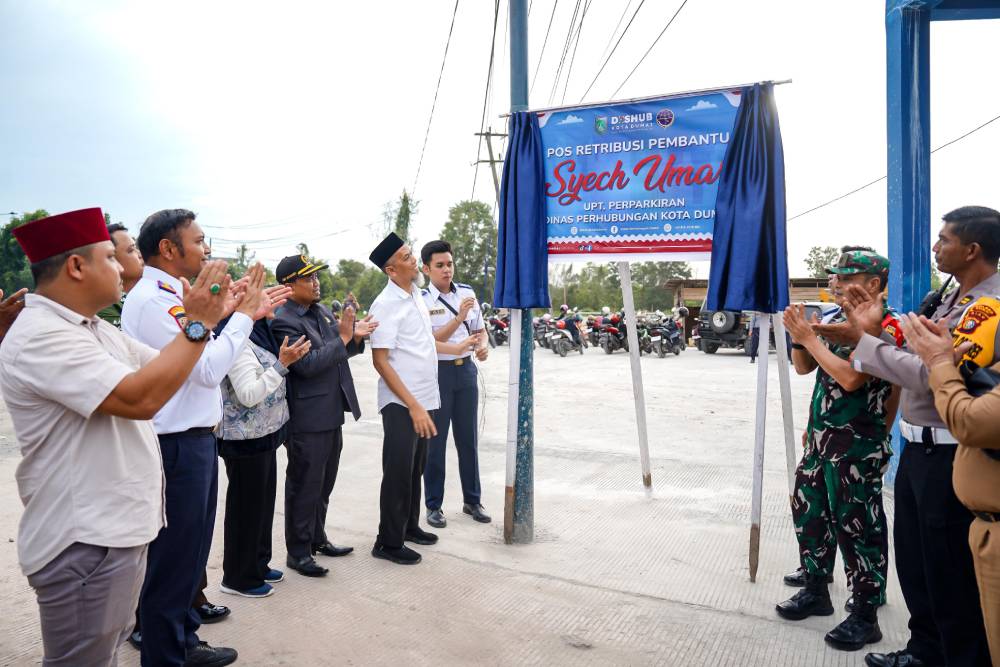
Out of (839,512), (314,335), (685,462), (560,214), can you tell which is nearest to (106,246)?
(314,335)

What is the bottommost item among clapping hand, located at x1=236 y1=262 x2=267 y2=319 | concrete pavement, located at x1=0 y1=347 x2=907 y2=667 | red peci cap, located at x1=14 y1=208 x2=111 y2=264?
concrete pavement, located at x1=0 y1=347 x2=907 y2=667

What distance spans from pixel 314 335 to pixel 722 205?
2329mm

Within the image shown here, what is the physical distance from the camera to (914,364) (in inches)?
100.0

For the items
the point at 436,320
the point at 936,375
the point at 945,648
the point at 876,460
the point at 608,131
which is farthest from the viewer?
the point at 436,320

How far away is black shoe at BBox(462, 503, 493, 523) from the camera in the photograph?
4871 millimetres

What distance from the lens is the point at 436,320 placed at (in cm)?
513

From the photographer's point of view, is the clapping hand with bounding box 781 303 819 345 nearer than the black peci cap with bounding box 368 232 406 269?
Yes

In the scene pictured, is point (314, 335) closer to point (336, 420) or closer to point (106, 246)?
point (336, 420)

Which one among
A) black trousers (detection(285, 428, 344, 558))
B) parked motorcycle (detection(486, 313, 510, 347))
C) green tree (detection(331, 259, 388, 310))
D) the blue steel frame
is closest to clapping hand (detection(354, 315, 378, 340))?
black trousers (detection(285, 428, 344, 558))

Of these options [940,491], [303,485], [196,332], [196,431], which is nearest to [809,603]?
[940,491]

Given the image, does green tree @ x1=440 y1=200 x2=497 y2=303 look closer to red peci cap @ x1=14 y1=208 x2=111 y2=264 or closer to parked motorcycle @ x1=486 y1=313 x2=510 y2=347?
parked motorcycle @ x1=486 y1=313 x2=510 y2=347

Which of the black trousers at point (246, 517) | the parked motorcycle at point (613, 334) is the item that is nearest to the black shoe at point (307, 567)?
the black trousers at point (246, 517)

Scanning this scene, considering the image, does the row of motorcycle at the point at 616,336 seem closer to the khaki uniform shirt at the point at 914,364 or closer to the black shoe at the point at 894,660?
the black shoe at the point at 894,660

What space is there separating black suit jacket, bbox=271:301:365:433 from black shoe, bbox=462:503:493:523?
4.57 ft
